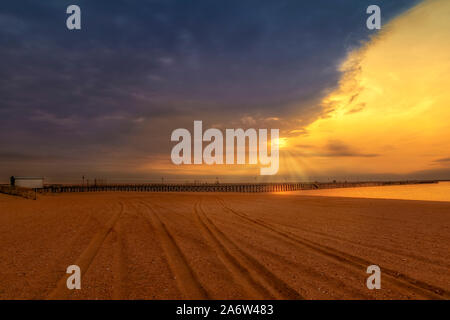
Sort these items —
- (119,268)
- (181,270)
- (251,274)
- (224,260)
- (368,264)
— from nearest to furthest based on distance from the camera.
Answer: (251,274)
(181,270)
(119,268)
(368,264)
(224,260)

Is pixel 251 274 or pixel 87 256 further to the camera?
pixel 87 256

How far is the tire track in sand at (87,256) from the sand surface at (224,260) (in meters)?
0.03

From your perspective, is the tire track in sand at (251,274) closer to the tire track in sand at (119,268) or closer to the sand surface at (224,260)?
the sand surface at (224,260)

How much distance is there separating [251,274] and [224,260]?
4.24ft

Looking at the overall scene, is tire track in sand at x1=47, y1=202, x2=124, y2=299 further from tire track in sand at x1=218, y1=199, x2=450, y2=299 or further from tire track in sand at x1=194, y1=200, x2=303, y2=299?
tire track in sand at x1=218, y1=199, x2=450, y2=299

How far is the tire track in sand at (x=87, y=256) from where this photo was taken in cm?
515

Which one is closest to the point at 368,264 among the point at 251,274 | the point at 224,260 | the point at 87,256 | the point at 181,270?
the point at 251,274

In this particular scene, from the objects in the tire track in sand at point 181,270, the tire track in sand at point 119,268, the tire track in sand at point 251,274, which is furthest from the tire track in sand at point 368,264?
the tire track in sand at point 119,268

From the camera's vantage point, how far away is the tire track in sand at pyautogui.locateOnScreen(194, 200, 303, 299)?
5133 mm

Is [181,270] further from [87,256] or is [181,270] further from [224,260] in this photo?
[87,256]

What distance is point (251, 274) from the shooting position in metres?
6.14

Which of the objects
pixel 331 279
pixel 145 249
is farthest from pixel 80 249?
pixel 331 279

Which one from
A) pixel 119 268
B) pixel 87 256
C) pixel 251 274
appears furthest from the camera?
pixel 87 256
